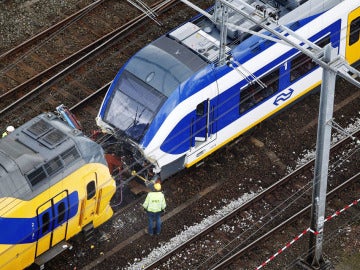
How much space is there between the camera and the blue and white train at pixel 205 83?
22.4 metres

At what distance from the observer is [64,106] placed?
24.8m

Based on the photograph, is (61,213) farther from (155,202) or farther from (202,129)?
(202,129)

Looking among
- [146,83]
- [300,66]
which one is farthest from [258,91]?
[146,83]

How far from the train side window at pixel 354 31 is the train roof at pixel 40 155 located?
25.3 ft

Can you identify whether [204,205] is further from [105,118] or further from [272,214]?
[105,118]

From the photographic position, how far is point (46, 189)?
20.3 metres

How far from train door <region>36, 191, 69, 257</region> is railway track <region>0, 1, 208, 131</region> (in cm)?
531

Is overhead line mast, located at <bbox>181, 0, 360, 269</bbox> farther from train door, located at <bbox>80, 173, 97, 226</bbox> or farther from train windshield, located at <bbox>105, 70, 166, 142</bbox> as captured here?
train door, located at <bbox>80, 173, 97, 226</bbox>

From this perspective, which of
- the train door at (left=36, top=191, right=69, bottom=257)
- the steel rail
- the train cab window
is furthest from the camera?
the steel rail

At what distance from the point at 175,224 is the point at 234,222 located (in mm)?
1396

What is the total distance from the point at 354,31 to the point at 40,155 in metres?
9.20

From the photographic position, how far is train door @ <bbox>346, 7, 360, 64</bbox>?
80.8ft

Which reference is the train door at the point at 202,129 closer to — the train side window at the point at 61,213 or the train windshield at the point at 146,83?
the train windshield at the point at 146,83

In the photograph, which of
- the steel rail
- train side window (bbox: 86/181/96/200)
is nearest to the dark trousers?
train side window (bbox: 86/181/96/200)
